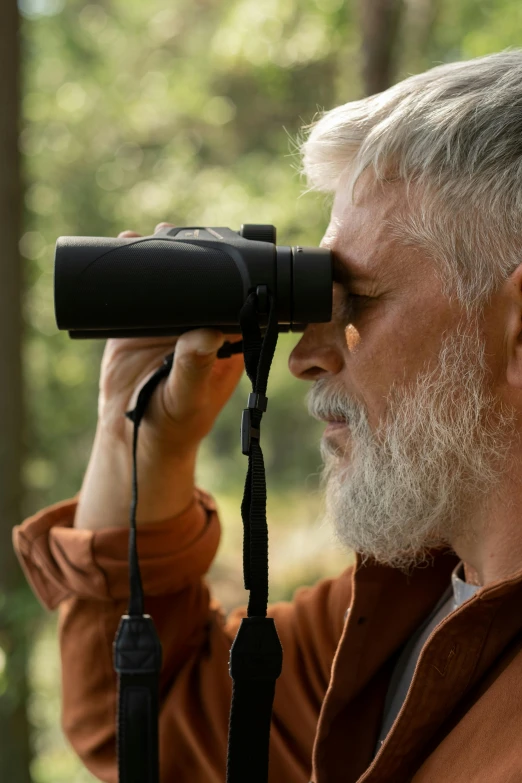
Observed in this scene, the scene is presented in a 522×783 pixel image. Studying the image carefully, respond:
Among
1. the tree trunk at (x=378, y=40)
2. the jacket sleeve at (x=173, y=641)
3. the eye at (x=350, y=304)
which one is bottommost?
the jacket sleeve at (x=173, y=641)

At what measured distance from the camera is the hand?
182 cm

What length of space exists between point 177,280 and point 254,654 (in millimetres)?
587

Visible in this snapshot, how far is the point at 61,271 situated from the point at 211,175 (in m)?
5.84

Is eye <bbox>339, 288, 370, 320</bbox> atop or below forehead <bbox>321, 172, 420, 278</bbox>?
below

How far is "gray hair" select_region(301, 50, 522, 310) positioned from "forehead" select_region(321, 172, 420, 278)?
16 mm

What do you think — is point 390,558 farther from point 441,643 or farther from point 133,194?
point 133,194

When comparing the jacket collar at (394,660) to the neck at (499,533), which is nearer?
the jacket collar at (394,660)

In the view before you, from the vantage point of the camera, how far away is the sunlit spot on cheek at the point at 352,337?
1.49 meters

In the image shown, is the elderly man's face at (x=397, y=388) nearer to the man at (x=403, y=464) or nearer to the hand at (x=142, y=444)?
the man at (x=403, y=464)

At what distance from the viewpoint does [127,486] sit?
1853 mm

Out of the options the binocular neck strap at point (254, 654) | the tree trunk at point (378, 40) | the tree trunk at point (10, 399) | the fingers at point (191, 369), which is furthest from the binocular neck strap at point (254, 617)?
the tree trunk at point (378, 40)

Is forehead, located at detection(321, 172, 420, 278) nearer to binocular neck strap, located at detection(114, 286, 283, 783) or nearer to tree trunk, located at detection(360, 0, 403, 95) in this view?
binocular neck strap, located at detection(114, 286, 283, 783)

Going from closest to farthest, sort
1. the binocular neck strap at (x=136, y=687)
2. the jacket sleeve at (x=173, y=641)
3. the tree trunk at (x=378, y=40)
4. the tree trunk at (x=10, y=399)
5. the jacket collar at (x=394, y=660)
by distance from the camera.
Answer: the jacket collar at (x=394, y=660) → the binocular neck strap at (x=136, y=687) → the jacket sleeve at (x=173, y=641) → the tree trunk at (x=10, y=399) → the tree trunk at (x=378, y=40)

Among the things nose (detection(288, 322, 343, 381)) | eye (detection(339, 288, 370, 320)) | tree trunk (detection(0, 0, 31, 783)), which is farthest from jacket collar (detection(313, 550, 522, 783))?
tree trunk (detection(0, 0, 31, 783))
